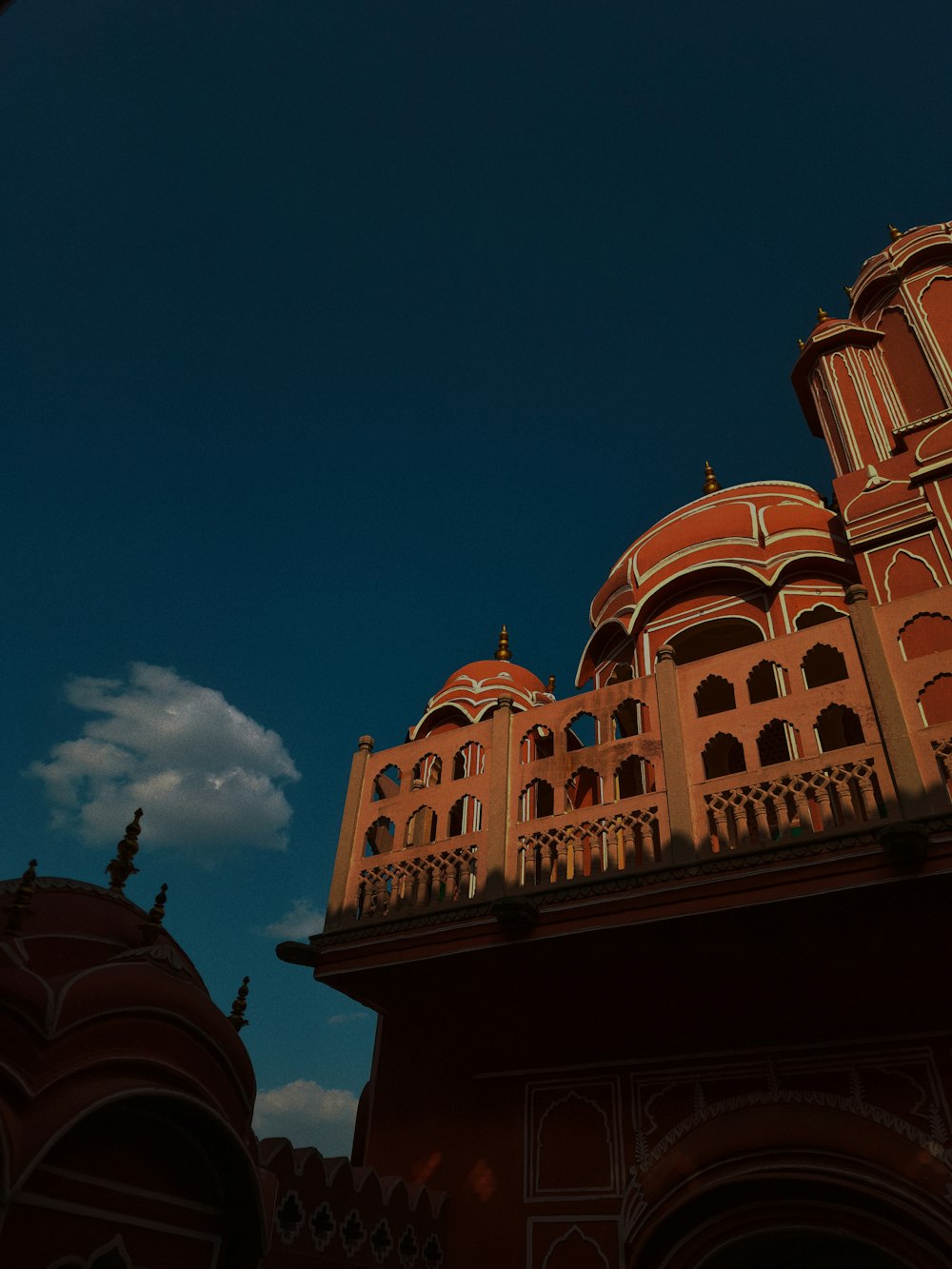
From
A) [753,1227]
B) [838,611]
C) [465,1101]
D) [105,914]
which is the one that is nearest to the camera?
[105,914]

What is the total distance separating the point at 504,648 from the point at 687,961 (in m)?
9.16

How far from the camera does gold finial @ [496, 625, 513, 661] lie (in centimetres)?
1573

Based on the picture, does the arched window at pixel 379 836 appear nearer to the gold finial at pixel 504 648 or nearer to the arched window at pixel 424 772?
the arched window at pixel 424 772

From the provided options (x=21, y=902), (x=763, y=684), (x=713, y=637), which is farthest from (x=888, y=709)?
(x=21, y=902)

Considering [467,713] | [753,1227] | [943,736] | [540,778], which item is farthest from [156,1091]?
[467,713]

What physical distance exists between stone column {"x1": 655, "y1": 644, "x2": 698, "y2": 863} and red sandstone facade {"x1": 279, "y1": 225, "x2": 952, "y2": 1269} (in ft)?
0.07

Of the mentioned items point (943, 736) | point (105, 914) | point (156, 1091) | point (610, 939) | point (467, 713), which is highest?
point (467, 713)

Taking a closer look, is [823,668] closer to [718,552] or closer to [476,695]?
[718,552]

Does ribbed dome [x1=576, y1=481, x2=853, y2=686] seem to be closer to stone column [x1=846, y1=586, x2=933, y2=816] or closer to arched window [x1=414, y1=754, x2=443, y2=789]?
stone column [x1=846, y1=586, x2=933, y2=816]

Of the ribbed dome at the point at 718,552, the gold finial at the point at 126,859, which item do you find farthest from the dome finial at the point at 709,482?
the gold finial at the point at 126,859

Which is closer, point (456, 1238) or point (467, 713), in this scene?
point (456, 1238)

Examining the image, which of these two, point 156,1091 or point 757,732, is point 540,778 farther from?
point 156,1091

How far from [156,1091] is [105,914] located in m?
1.25

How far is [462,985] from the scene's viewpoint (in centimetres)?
783
